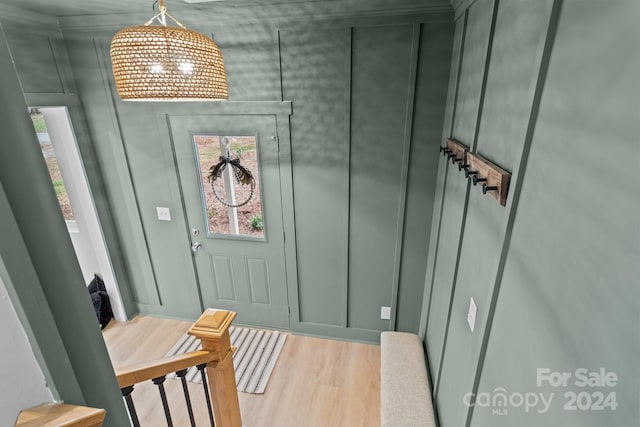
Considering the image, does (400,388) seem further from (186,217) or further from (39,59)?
(39,59)

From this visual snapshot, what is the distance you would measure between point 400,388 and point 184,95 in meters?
2.06

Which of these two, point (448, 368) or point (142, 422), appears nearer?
point (448, 368)

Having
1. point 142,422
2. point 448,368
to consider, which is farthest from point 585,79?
point 142,422

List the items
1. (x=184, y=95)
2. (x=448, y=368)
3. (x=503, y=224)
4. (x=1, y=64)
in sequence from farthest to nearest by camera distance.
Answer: (x=448, y=368) < (x=184, y=95) < (x=503, y=224) < (x=1, y=64)

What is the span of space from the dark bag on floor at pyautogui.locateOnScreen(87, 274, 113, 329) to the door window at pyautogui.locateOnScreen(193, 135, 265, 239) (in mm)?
1296

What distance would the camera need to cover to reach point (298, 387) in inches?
99.0

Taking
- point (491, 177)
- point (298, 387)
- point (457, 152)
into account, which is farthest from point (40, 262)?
point (298, 387)

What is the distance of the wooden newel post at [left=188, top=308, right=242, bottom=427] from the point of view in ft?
4.02

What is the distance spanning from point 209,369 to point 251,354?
162 centimetres

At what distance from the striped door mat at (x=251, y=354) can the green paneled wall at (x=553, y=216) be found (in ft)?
5.34

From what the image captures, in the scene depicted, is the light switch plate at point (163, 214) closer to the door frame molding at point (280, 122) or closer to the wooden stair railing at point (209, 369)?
the door frame molding at point (280, 122)

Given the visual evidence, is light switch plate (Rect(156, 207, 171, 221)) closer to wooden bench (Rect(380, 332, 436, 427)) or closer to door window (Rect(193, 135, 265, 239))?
door window (Rect(193, 135, 265, 239))

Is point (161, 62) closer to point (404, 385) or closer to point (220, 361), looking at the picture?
point (220, 361)

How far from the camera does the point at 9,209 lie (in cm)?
44
